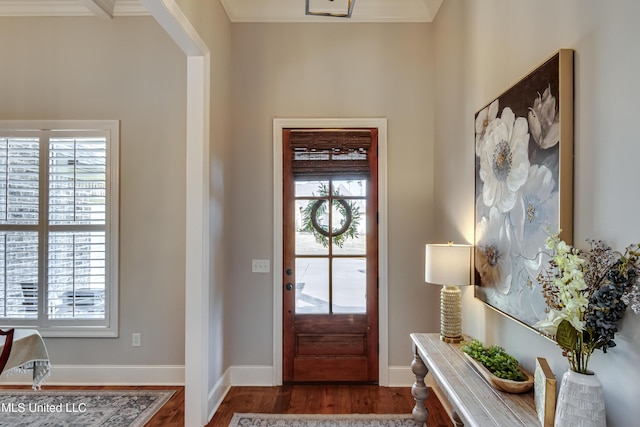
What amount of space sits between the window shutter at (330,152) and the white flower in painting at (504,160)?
122cm

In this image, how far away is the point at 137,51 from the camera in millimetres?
2990

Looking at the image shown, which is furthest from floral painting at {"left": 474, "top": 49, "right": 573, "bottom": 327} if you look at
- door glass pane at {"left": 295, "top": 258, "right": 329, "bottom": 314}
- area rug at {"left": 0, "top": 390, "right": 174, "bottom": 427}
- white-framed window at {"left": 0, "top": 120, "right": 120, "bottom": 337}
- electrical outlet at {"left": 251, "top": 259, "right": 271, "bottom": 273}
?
white-framed window at {"left": 0, "top": 120, "right": 120, "bottom": 337}

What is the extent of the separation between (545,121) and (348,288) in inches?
80.2

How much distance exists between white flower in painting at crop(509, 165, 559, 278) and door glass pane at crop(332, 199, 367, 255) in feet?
5.05

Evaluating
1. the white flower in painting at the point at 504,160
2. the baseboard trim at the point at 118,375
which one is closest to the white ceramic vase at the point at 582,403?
the white flower in painting at the point at 504,160

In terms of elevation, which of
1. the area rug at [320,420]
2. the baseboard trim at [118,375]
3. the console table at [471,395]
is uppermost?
the console table at [471,395]

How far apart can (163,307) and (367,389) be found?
6.17 feet

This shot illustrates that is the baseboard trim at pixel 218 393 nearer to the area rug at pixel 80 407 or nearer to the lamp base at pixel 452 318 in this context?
the area rug at pixel 80 407

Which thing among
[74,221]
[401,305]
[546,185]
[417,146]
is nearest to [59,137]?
[74,221]

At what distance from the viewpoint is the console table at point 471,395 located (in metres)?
1.25

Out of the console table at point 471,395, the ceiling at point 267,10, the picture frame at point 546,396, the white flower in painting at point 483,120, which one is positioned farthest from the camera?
the ceiling at point 267,10

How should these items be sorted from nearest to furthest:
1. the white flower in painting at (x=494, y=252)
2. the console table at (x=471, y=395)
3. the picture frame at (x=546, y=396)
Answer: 1. the picture frame at (x=546, y=396)
2. the console table at (x=471, y=395)
3. the white flower in painting at (x=494, y=252)

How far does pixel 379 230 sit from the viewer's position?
2.99 metres

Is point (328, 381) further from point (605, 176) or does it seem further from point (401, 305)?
point (605, 176)
